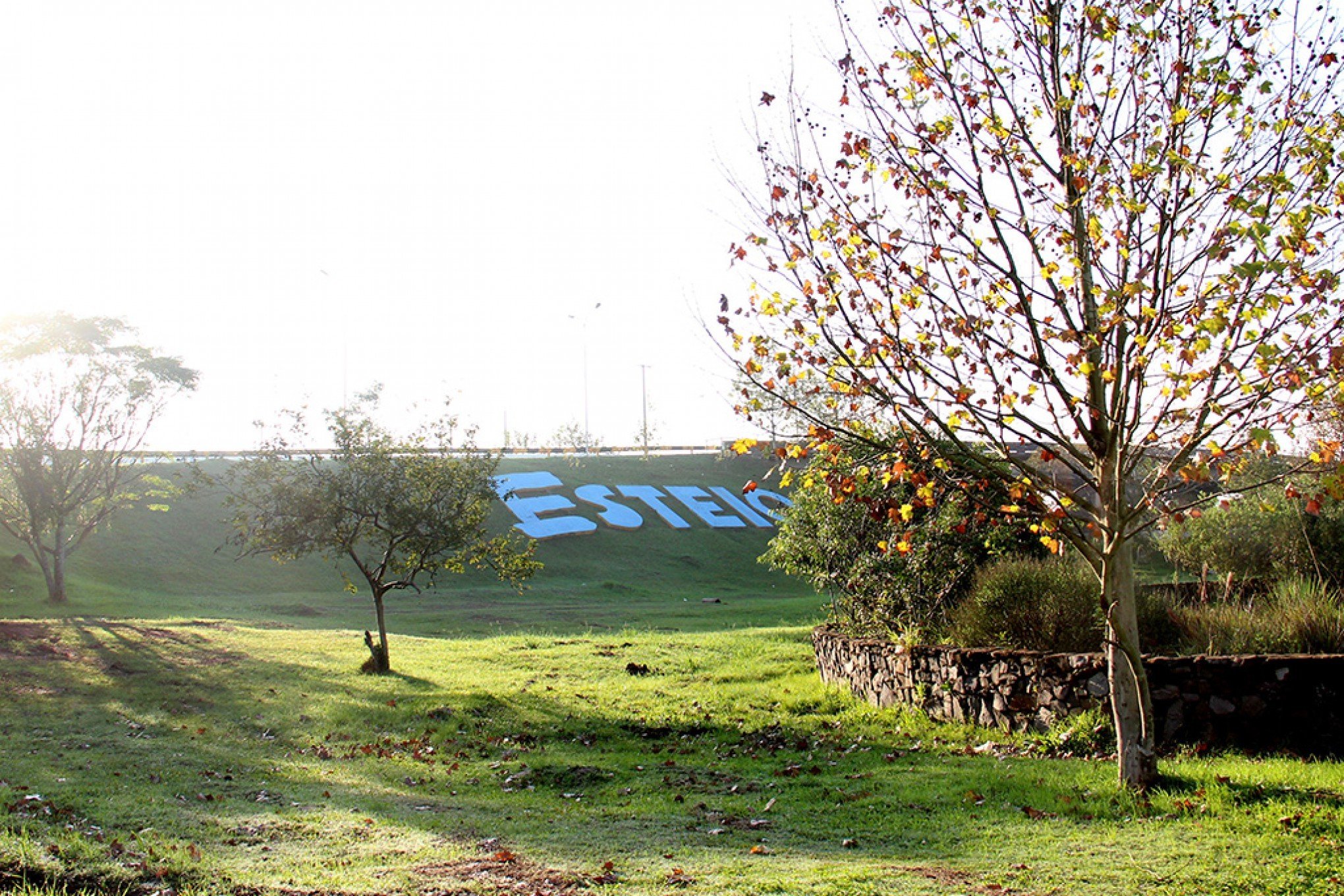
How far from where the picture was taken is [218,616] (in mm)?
28172

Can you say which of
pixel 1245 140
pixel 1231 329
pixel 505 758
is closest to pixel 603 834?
pixel 505 758

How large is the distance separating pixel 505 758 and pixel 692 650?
368 inches

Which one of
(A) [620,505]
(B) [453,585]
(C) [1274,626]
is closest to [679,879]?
(C) [1274,626]

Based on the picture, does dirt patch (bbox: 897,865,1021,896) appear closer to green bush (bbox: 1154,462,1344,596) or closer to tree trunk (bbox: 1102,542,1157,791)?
tree trunk (bbox: 1102,542,1157,791)

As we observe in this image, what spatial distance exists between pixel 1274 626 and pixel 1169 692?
1622 millimetres

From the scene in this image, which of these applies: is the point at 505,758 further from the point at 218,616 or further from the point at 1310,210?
the point at 218,616

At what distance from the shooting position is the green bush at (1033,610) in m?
11.5

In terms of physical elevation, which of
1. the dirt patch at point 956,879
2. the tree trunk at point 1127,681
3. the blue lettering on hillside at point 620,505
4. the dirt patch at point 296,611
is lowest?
the dirt patch at point 296,611

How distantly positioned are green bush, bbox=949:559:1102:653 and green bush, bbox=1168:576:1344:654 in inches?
37.8

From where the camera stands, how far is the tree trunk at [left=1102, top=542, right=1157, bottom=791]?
7.55m

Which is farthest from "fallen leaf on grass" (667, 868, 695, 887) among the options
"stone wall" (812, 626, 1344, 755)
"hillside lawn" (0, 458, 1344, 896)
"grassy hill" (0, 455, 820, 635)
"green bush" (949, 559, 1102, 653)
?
"grassy hill" (0, 455, 820, 635)

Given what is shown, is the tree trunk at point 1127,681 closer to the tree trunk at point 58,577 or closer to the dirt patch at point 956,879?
the dirt patch at point 956,879

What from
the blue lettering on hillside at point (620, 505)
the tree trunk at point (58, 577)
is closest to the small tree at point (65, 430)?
the tree trunk at point (58, 577)

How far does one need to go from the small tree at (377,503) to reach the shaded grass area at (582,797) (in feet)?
8.31
